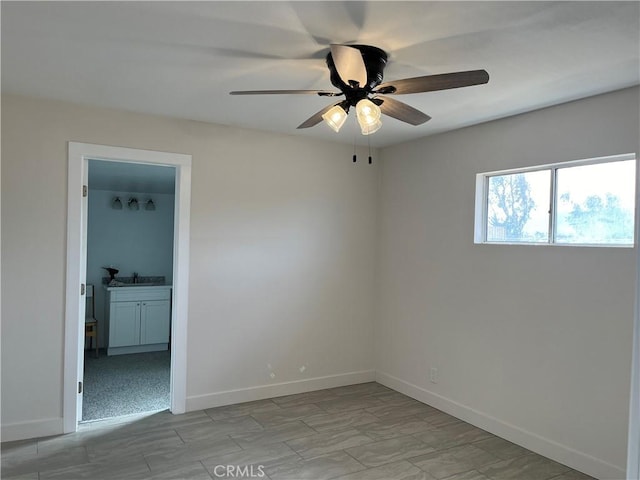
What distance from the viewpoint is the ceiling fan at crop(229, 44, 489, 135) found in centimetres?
199

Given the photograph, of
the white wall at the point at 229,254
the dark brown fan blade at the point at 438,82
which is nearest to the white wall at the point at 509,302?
the white wall at the point at 229,254

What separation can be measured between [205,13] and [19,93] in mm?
2000

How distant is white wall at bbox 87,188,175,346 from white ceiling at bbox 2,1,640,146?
3212 millimetres

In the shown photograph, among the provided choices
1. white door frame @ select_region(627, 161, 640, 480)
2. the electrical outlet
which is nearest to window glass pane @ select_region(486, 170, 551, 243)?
the electrical outlet

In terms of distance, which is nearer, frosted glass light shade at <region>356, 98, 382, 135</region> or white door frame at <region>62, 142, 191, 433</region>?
frosted glass light shade at <region>356, 98, 382, 135</region>

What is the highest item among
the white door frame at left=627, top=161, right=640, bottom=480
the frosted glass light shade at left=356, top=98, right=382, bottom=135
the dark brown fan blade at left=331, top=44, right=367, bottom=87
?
the dark brown fan blade at left=331, top=44, right=367, bottom=87

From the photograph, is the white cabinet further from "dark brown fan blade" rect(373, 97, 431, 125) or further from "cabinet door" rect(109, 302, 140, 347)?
"dark brown fan blade" rect(373, 97, 431, 125)

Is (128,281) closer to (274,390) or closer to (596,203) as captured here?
(274,390)

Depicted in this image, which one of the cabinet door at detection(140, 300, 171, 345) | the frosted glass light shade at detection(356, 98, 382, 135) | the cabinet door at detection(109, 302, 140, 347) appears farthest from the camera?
the cabinet door at detection(140, 300, 171, 345)

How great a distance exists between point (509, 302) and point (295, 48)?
2.42 meters

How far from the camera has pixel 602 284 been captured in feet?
9.62

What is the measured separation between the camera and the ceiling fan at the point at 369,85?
1987 mm

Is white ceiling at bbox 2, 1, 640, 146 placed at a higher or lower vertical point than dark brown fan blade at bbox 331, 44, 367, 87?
higher

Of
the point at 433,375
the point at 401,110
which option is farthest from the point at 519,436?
the point at 401,110
